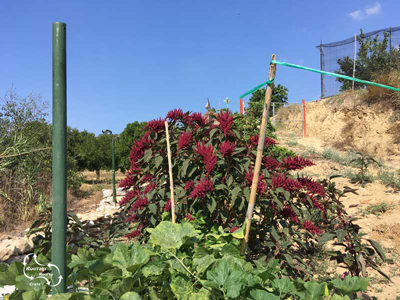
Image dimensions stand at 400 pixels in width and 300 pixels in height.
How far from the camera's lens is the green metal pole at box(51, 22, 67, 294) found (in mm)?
1026

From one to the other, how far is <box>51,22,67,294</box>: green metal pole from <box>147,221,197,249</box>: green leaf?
11.9 inches

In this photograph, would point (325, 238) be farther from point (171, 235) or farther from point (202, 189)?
point (171, 235)

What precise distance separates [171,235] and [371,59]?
1598 centimetres

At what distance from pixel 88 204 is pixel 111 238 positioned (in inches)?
188

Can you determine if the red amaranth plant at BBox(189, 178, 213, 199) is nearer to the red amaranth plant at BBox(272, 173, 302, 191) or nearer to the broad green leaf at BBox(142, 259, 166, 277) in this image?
the red amaranth plant at BBox(272, 173, 302, 191)

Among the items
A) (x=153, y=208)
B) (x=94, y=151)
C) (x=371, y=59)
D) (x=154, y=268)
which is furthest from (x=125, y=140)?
(x=154, y=268)

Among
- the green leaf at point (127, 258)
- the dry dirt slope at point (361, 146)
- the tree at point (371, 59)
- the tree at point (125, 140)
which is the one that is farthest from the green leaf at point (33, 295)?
the tree at point (371, 59)

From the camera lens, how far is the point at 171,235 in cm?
113

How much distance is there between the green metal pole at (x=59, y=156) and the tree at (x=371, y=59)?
596 inches

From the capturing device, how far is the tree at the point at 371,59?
45.3 feet

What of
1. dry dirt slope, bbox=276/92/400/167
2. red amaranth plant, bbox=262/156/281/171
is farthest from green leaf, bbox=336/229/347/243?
dry dirt slope, bbox=276/92/400/167

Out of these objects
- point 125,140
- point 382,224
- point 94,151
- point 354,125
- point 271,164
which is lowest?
point 382,224

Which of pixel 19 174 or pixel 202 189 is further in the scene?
pixel 19 174

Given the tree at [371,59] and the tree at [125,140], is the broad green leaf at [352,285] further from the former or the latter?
the tree at [371,59]
